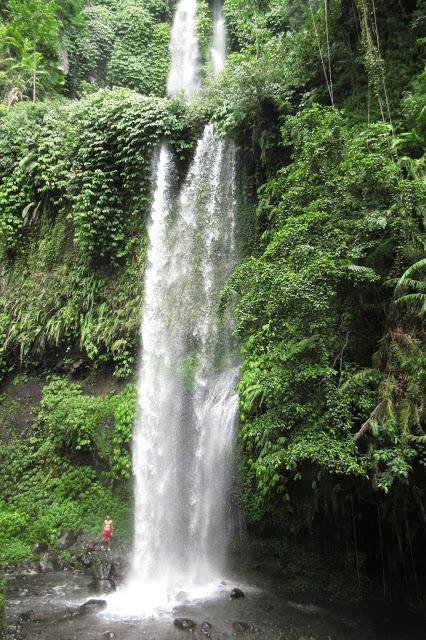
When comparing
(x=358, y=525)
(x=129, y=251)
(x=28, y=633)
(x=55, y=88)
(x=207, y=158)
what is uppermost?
(x=55, y=88)

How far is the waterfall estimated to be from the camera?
7895mm

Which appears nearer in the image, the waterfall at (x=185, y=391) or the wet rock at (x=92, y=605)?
the wet rock at (x=92, y=605)

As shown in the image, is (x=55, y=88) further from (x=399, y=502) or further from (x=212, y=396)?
(x=399, y=502)

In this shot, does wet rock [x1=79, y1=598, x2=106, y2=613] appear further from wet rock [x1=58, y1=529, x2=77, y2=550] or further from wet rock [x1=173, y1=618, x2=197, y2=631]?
wet rock [x1=58, y1=529, x2=77, y2=550]

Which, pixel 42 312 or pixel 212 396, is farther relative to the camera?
pixel 42 312

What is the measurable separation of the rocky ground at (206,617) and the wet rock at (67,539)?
3.48 ft

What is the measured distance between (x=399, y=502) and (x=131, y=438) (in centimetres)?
566

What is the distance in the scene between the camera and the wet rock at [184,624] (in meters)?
6.21

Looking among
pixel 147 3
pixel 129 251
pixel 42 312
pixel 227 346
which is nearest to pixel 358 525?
pixel 227 346

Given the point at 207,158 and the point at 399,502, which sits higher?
the point at 207,158

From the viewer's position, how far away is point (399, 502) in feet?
18.8

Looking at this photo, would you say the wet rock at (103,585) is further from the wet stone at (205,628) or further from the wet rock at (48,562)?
the wet stone at (205,628)

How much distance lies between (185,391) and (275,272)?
4562 mm

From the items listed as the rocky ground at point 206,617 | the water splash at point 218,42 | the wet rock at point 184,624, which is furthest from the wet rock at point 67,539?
the water splash at point 218,42
